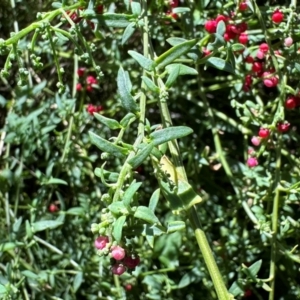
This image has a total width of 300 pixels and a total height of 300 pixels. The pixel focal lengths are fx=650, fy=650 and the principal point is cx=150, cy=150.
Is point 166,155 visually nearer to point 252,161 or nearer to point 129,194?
point 252,161

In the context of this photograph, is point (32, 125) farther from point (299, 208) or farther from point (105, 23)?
point (299, 208)

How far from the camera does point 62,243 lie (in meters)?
1.35

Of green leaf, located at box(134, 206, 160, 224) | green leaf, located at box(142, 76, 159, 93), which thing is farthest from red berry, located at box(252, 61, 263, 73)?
green leaf, located at box(134, 206, 160, 224)

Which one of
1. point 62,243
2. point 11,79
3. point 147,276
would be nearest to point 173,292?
point 147,276

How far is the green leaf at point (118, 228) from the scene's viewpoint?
2.48ft

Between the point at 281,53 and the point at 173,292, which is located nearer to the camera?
the point at 281,53

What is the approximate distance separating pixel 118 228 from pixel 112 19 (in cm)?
36

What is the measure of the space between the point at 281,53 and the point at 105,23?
14.1 inches

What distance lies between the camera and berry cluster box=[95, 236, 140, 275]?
0.78 meters

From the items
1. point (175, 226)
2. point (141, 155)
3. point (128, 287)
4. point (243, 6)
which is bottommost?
point (128, 287)

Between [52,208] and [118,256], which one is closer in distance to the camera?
[118,256]

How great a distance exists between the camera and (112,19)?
3.22 ft

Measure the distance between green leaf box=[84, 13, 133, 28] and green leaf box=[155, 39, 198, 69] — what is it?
0.37ft

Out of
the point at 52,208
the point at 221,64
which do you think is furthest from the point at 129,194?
the point at 52,208
